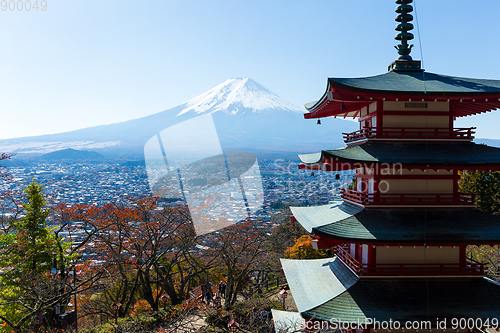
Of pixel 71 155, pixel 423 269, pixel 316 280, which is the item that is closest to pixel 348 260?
pixel 316 280

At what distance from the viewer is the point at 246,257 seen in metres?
20.2

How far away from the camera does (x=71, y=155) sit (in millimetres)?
44219

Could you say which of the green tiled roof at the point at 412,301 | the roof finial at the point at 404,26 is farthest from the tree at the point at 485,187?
the green tiled roof at the point at 412,301

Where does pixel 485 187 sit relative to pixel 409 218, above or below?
below

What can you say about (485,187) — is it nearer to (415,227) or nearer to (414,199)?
(414,199)

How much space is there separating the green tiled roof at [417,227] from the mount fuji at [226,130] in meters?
38.9

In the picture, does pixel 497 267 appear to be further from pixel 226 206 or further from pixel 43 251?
pixel 43 251

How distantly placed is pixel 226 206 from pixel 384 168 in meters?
18.4

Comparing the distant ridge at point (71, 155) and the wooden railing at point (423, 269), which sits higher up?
the distant ridge at point (71, 155)

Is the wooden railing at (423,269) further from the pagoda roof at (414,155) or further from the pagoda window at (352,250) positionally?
the pagoda roof at (414,155)

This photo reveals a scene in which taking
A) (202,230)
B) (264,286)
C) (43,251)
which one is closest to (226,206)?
(202,230)

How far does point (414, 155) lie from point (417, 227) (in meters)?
1.83

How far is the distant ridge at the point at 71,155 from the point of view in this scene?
4240 centimetres

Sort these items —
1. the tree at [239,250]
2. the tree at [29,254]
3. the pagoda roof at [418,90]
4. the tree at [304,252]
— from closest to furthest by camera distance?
the pagoda roof at [418,90] < the tree at [29,254] < the tree at [239,250] < the tree at [304,252]
